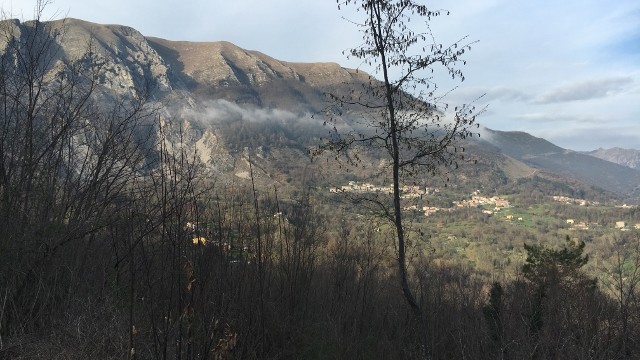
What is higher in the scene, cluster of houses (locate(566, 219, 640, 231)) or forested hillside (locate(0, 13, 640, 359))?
forested hillside (locate(0, 13, 640, 359))

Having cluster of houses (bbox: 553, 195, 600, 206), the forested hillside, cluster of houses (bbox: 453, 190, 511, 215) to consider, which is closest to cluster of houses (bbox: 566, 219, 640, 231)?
cluster of houses (bbox: 453, 190, 511, 215)

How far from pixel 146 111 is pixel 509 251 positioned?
95.6 m

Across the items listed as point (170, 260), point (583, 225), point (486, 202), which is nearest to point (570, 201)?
point (486, 202)

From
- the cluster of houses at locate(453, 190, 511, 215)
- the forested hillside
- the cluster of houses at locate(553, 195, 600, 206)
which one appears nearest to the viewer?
the forested hillside

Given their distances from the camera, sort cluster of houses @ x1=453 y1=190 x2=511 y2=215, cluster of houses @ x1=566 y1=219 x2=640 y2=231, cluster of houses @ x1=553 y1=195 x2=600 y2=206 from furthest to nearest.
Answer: cluster of houses @ x1=553 y1=195 x2=600 y2=206, cluster of houses @ x1=453 y1=190 x2=511 y2=215, cluster of houses @ x1=566 y1=219 x2=640 y2=231

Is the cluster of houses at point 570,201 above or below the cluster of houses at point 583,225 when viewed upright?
above

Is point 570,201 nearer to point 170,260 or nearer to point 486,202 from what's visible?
point 486,202

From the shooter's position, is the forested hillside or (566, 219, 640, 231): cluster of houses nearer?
the forested hillside

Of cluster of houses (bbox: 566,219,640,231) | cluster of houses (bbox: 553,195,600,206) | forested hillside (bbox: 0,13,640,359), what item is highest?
forested hillside (bbox: 0,13,640,359)

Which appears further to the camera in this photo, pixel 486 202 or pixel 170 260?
pixel 486 202

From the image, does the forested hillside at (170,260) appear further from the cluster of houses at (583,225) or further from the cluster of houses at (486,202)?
the cluster of houses at (486,202)

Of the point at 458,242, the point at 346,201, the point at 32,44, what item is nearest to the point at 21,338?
the point at 32,44

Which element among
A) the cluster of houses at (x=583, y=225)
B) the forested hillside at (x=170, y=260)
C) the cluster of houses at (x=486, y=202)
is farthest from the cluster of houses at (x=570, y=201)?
the forested hillside at (x=170, y=260)

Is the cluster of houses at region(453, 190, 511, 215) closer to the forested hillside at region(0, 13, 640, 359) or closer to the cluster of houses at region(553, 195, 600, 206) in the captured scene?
the cluster of houses at region(553, 195, 600, 206)
